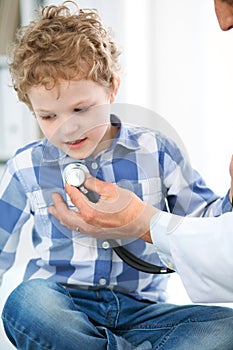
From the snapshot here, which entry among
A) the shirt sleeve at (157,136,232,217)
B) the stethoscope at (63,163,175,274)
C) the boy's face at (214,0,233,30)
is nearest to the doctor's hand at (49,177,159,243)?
the stethoscope at (63,163,175,274)

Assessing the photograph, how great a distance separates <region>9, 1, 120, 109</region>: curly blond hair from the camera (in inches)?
48.1

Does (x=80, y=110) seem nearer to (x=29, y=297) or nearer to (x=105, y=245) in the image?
(x=105, y=245)

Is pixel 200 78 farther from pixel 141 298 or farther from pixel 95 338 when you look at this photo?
pixel 95 338

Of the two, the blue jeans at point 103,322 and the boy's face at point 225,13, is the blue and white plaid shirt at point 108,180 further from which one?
the boy's face at point 225,13

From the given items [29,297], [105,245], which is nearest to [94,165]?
[105,245]

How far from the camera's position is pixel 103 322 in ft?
4.24

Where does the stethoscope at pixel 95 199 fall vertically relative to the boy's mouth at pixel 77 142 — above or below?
below

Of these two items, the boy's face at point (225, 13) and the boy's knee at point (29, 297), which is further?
the boy's knee at point (29, 297)

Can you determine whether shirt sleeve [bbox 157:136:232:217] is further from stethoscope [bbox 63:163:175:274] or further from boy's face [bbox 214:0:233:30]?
boy's face [bbox 214:0:233:30]

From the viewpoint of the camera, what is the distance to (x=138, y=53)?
2256 mm

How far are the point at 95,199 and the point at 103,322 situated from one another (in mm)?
276

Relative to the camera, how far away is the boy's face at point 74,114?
121 cm

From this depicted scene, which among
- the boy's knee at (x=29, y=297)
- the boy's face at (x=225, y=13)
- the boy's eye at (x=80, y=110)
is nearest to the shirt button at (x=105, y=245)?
the boy's knee at (x=29, y=297)

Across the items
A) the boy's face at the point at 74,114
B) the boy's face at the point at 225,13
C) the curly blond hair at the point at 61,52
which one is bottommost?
the boy's face at the point at 74,114
